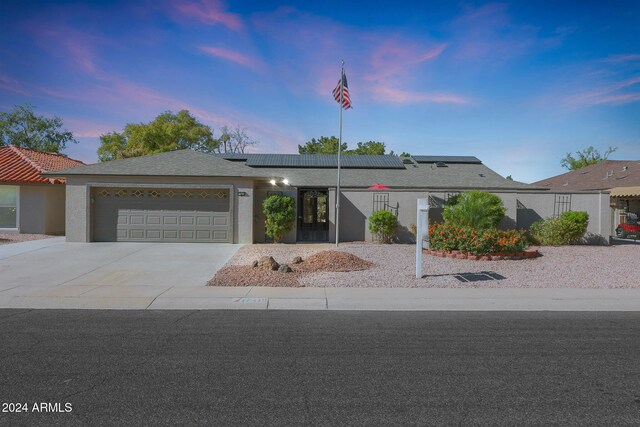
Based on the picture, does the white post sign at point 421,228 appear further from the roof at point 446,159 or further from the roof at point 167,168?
the roof at point 446,159

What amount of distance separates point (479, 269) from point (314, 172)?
508 inches

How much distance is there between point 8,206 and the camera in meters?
19.4

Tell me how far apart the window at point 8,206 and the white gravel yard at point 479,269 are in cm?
1219

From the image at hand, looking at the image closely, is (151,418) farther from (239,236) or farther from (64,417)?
(239,236)

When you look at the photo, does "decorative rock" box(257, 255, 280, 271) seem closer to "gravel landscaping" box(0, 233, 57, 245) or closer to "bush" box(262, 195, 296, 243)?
"bush" box(262, 195, 296, 243)

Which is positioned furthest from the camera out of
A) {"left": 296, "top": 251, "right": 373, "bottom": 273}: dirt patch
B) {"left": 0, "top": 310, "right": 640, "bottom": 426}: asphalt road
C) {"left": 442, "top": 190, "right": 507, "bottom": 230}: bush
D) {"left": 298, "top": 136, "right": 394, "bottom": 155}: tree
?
{"left": 298, "top": 136, "right": 394, "bottom": 155}: tree

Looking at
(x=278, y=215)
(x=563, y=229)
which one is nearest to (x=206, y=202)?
(x=278, y=215)

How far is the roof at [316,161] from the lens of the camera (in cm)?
2389

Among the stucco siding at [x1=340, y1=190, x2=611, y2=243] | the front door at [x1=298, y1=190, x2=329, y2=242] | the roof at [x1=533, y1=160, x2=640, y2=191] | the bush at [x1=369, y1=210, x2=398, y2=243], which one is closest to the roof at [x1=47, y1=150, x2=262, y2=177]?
the stucco siding at [x1=340, y1=190, x2=611, y2=243]

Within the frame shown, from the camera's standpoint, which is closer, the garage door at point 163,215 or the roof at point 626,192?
the garage door at point 163,215

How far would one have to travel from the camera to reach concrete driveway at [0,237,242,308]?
8.75 m

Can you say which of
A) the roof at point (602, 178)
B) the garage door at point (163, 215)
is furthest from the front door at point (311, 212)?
the roof at point (602, 178)

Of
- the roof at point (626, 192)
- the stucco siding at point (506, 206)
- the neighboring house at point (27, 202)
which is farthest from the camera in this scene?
the roof at point (626, 192)

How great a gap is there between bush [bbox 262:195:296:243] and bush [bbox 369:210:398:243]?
335 centimetres
